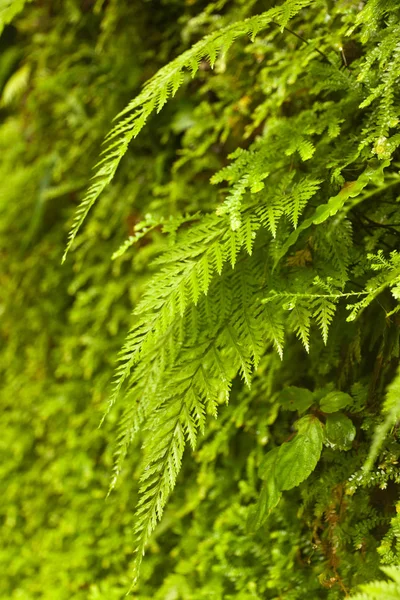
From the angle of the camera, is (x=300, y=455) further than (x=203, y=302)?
No

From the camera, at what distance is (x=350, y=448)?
107cm

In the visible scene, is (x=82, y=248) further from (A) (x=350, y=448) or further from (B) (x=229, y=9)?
(A) (x=350, y=448)

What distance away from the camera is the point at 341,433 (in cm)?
104

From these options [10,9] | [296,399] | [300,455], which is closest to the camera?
[300,455]

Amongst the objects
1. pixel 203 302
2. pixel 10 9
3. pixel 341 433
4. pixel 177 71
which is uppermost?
pixel 10 9

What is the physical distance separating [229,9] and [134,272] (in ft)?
3.25

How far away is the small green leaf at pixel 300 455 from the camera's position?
979mm

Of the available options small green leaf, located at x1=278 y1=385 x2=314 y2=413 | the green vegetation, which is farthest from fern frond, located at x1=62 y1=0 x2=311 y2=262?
small green leaf, located at x1=278 y1=385 x2=314 y2=413

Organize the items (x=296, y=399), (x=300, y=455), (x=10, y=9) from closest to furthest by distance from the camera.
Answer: (x=300, y=455)
(x=296, y=399)
(x=10, y=9)

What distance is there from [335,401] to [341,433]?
0.07 m

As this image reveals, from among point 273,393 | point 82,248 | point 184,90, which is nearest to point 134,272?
point 82,248

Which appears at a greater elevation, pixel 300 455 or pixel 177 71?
pixel 177 71

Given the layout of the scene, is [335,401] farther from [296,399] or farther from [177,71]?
[177,71]

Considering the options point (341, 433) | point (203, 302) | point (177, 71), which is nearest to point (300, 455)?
point (341, 433)
